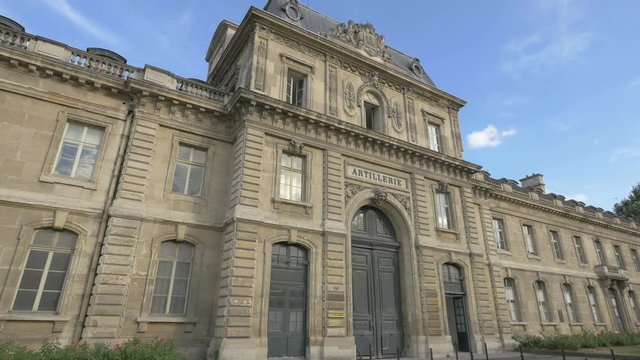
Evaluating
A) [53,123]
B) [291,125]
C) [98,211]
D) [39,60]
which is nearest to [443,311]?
[291,125]

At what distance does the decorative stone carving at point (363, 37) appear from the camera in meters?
18.1

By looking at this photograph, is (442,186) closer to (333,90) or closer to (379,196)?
(379,196)

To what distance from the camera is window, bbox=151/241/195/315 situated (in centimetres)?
1173

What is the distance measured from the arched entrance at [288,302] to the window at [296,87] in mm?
6188

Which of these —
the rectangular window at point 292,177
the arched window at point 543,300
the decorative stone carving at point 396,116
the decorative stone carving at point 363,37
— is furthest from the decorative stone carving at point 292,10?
the arched window at point 543,300

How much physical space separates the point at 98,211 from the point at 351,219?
855cm

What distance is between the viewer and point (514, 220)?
920 inches

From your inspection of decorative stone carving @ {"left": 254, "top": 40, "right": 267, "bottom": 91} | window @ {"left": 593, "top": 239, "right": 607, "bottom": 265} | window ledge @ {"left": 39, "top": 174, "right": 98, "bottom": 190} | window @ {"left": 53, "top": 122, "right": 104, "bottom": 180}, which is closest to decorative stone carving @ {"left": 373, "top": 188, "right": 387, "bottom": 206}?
decorative stone carving @ {"left": 254, "top": 40, "right": 267, "bottom": 91}

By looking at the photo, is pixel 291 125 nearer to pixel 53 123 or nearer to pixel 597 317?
pixel 53 123

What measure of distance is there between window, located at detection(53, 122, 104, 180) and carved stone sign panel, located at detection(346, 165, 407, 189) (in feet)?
29.3

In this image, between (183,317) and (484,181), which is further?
(484,181)

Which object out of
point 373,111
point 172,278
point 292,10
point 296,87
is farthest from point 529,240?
point 172,278

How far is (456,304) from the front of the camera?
56.9 ft

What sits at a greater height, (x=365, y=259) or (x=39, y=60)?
(x=39, y=60)
